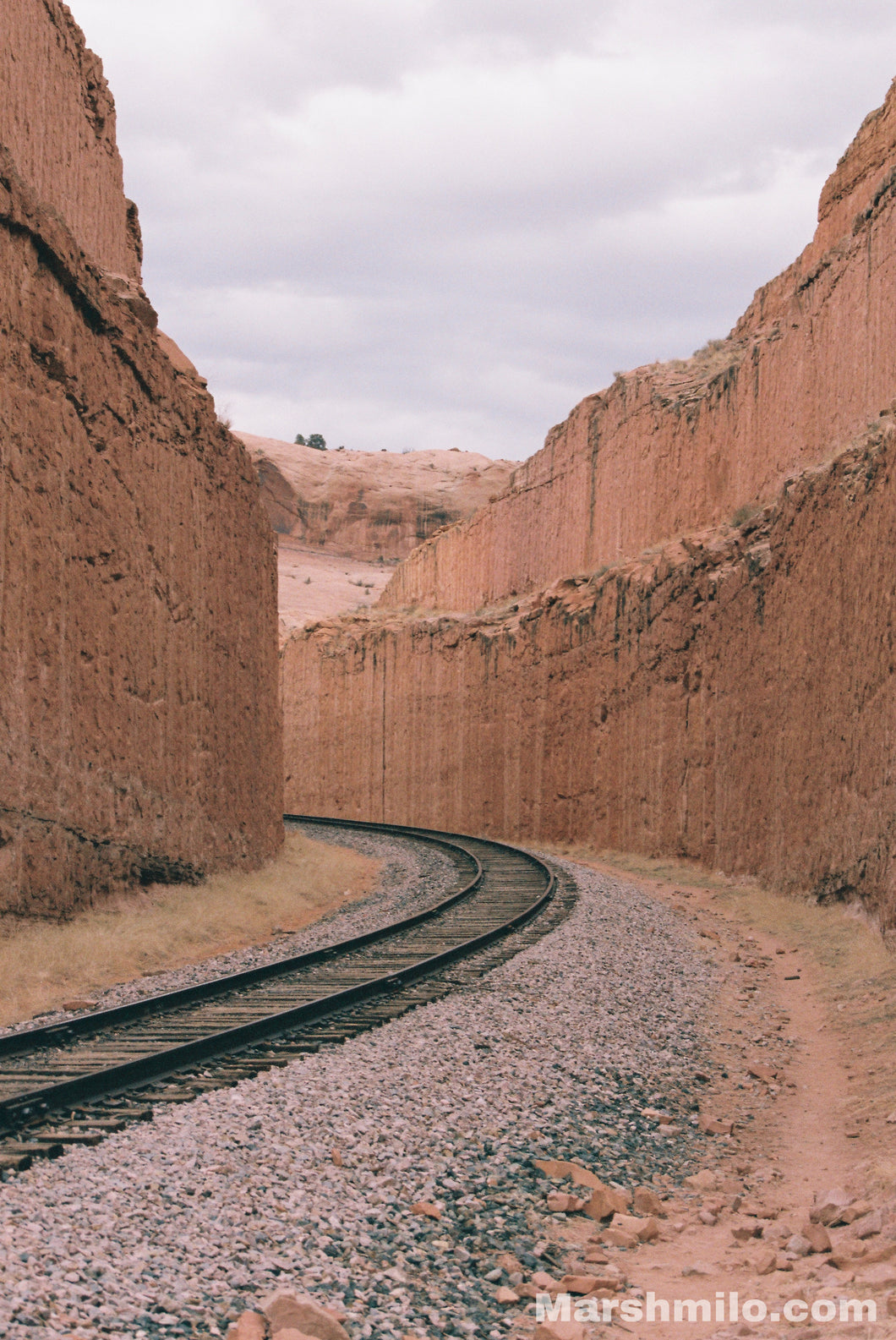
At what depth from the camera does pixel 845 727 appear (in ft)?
51.2

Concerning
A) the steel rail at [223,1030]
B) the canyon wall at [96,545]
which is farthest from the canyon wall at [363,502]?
the steel rail at [223,1030]

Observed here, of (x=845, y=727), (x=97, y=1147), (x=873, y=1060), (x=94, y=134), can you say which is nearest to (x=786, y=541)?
(x=845, y=727)

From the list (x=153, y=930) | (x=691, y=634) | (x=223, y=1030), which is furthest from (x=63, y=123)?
(x=691, y=634)

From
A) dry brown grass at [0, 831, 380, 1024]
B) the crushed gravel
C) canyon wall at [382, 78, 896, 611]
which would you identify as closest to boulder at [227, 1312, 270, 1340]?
the crushed gravel

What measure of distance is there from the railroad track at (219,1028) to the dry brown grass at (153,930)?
5.58 feet

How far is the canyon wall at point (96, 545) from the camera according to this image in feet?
41.4

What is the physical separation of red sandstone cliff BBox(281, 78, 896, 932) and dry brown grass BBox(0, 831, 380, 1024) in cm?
822

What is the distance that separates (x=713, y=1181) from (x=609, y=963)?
5.26 m

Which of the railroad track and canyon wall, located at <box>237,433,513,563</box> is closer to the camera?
the railroad track

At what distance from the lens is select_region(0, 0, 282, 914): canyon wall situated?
496 inches

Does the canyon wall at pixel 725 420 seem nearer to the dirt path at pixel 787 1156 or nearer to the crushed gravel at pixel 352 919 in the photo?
the crushed gravel at pixel 352 919

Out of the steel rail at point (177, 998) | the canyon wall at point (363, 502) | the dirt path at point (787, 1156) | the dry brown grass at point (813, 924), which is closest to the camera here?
the dirt path at point (787, 1156)

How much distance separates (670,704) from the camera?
83.7 ft

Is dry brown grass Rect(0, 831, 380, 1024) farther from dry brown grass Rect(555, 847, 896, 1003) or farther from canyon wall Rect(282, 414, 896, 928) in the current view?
canyon wall Rect(282, 414, 896, 928)
